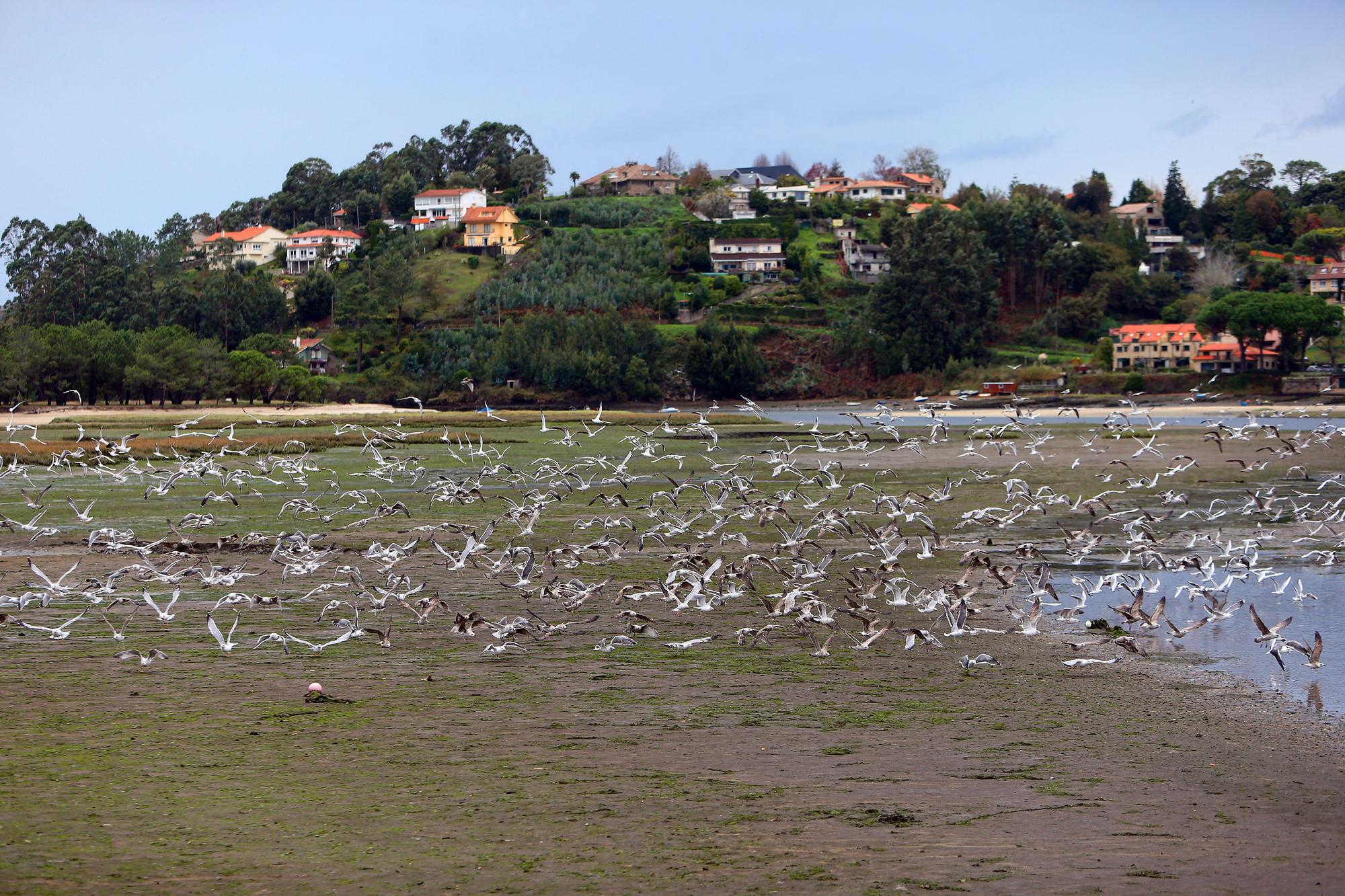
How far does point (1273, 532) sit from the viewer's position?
26047mm

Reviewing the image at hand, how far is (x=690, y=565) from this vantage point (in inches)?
770

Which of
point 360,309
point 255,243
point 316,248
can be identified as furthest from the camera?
point 255,243

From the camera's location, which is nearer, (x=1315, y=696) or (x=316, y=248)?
(x=1315, y=696)

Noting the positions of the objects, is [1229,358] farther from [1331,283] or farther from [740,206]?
[740,206]

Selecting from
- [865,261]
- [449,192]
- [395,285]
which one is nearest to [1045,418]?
[865,261]

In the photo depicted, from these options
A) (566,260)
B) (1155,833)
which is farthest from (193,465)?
(566,260)

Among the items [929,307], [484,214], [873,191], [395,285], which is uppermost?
[873,191]

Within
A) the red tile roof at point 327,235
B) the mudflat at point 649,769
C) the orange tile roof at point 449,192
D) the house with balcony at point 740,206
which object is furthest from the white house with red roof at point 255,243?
the mudflat at point 649,769

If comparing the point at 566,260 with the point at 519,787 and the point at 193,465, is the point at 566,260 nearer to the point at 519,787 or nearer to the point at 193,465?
the point at 193,465

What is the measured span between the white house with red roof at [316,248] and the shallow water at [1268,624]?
16448 centimetres

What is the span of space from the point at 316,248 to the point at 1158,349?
115 metres

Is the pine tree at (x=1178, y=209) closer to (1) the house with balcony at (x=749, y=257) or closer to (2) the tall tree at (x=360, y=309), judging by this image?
(1) the house with balcony at (x=749, y=257)

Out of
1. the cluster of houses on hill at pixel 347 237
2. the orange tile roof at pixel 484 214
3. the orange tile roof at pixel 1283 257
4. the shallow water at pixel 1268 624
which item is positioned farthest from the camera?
the cluster of houses on hill at pixel 347 237

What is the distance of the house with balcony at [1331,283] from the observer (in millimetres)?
138625
